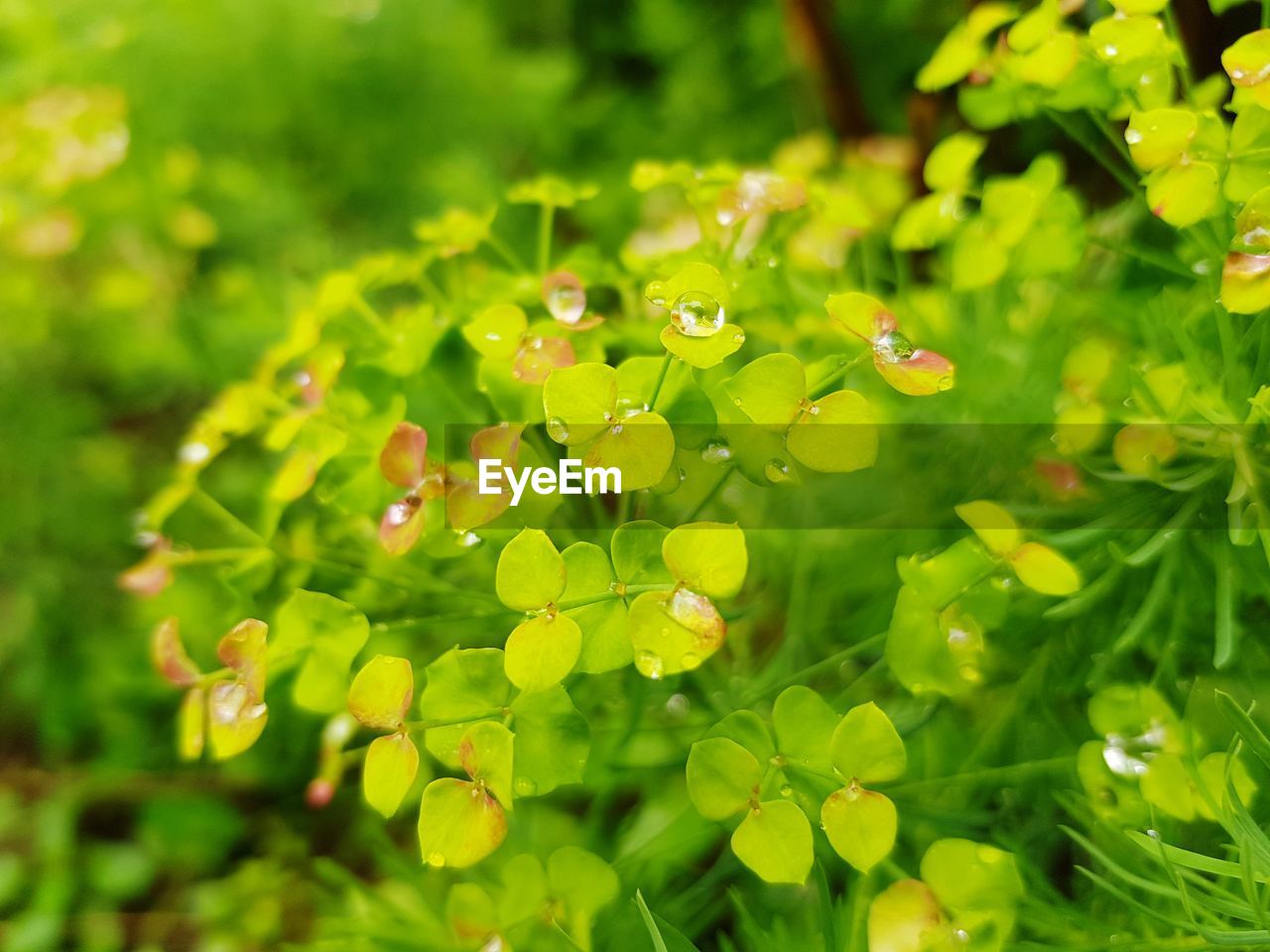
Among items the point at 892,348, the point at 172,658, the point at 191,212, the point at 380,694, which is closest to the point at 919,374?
the point at 892,348

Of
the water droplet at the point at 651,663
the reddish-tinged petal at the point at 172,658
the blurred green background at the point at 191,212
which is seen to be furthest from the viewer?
the blurred green background at the point at 191,212

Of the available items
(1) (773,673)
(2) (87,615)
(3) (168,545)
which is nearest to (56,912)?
(2) (87,615)

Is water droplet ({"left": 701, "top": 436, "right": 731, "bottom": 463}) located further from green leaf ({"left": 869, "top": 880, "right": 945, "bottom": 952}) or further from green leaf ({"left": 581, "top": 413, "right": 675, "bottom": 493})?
green leaf ({"left": 869, "top": 880, "right": 945, "bottom": 952})

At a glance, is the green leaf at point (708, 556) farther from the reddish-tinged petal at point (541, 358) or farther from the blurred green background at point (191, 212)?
the blurred green background at point (191, 212)

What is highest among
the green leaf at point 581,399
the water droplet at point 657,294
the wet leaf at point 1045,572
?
the water droplet at point 657,294

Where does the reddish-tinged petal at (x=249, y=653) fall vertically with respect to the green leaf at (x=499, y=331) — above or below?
below

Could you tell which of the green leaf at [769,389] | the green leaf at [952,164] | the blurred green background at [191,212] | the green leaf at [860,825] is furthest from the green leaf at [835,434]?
the blurred green background at [191,212]

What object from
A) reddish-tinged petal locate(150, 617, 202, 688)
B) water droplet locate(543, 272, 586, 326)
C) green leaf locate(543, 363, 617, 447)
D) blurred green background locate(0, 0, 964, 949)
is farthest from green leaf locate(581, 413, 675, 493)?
blurred green background locate(0, 0, 964, 949)

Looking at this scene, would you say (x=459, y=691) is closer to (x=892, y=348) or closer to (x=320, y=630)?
(x=320, y=630)
